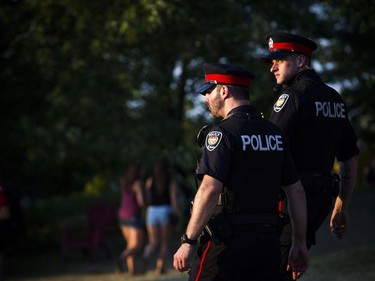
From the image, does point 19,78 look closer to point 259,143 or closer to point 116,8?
point 116,8

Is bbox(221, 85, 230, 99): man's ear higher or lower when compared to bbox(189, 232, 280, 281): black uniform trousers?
higher

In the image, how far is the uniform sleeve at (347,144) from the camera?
5652 millimetres

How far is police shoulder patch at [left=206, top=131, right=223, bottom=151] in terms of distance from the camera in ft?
15.1

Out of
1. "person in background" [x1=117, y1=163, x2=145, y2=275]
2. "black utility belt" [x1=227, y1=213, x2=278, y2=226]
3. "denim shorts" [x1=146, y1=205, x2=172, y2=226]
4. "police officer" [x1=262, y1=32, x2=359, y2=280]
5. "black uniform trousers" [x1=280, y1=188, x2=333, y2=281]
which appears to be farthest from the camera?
"person in background" [x1=117, y1=163, x2=145, y2=275]

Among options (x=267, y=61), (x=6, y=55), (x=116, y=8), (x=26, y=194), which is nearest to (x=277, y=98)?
(x=267, y=61)

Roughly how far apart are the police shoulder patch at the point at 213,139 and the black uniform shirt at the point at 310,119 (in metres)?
0.72

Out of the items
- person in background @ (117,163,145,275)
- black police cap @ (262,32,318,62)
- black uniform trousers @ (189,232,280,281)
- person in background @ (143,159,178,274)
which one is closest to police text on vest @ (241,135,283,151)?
black uniform trousers @ (189,232,280,281)

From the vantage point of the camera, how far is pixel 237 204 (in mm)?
4680

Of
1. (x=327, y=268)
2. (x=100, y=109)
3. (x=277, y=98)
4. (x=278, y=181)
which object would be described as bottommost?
(x=327, y=268)

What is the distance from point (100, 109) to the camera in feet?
58.3

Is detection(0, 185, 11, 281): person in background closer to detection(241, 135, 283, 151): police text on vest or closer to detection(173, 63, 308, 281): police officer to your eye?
detection(173, 63, 308, 281): police officer

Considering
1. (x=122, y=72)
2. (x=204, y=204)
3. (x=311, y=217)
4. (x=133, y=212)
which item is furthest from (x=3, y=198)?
(x=122, y=72)

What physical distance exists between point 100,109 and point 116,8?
13.0 ft

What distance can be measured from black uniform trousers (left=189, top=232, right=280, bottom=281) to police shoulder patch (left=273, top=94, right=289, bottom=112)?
3.12 feet
